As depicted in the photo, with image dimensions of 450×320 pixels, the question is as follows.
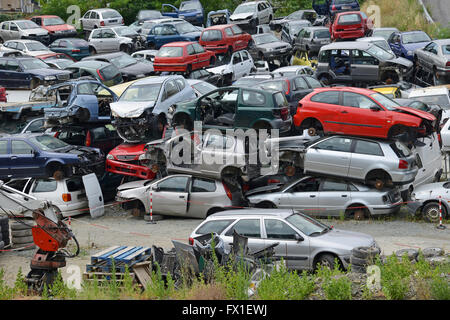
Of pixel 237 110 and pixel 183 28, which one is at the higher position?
pixel 183 28

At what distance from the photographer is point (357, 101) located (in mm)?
17125

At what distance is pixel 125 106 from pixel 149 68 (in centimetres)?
864

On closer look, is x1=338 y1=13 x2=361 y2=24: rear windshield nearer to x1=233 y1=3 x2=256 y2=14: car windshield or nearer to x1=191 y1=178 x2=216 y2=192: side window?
x1=233 y1=3 x2=256 y2=14: car windshield

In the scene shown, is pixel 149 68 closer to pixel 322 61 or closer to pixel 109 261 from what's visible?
pixel 322 61

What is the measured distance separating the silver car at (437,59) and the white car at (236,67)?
23.8 ft

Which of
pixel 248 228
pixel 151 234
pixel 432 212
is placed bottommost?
pixel 151 234

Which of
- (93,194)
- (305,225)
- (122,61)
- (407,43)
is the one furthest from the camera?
(407,43)

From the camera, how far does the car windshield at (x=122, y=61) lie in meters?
27.8

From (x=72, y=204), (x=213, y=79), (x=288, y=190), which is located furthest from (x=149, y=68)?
(x=288, y=190)

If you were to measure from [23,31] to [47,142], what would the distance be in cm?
2101

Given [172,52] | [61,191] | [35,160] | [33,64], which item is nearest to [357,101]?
[61,191]

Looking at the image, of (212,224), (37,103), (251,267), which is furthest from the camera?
(37,103)

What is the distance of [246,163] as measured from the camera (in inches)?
658

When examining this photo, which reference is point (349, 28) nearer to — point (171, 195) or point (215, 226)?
point (171, 195)
